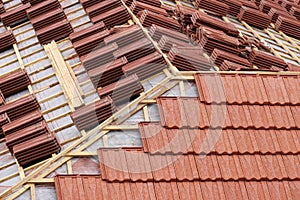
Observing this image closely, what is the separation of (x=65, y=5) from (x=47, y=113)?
210 inches

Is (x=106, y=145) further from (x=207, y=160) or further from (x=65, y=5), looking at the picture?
(x=65, y=5)

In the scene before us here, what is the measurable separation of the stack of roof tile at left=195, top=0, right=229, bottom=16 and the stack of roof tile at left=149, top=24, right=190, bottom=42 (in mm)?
3988

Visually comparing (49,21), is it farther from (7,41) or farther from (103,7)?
(103,7)

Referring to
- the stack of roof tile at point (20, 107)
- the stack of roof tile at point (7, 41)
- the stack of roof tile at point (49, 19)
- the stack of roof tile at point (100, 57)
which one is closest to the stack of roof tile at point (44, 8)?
A: the stack of roof tile at point (49, 19)

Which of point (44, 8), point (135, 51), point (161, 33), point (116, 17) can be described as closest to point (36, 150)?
point (135, 51)

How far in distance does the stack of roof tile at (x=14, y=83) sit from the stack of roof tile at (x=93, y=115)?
301 cm

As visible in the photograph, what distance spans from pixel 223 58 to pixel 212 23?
2.69 meters

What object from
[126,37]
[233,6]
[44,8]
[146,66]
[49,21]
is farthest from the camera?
[233,6]

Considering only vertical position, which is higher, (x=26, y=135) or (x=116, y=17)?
(x=116, y=17)

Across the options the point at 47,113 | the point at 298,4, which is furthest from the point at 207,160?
the point at 298,4

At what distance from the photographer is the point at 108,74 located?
24.4 meters

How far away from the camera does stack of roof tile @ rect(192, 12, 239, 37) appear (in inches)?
1086

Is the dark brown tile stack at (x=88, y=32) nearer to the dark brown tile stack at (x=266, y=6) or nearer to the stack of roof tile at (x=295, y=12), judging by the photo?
the dark brown tile stack at (x=266, y=6)

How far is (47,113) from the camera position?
24328 mm
